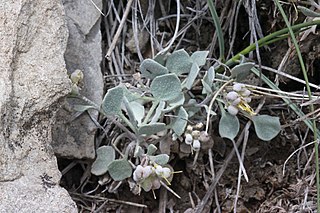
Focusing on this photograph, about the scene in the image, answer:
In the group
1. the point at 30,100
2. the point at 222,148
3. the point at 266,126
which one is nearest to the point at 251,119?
the point at 266,126

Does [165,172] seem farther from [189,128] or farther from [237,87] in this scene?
[237,87]

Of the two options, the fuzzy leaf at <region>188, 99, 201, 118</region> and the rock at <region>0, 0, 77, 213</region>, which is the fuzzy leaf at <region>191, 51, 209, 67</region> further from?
the rock at <region>0, 0, 77, 213</region>

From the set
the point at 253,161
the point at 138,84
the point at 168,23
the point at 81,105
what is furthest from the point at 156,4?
the point at 253,161

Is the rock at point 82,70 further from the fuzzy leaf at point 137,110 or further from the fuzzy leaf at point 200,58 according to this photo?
the fuzzy leaf at point 200,58

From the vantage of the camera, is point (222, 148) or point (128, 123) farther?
point (222, 148)

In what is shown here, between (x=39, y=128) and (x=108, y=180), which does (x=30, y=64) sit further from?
(x=108, y=180)
